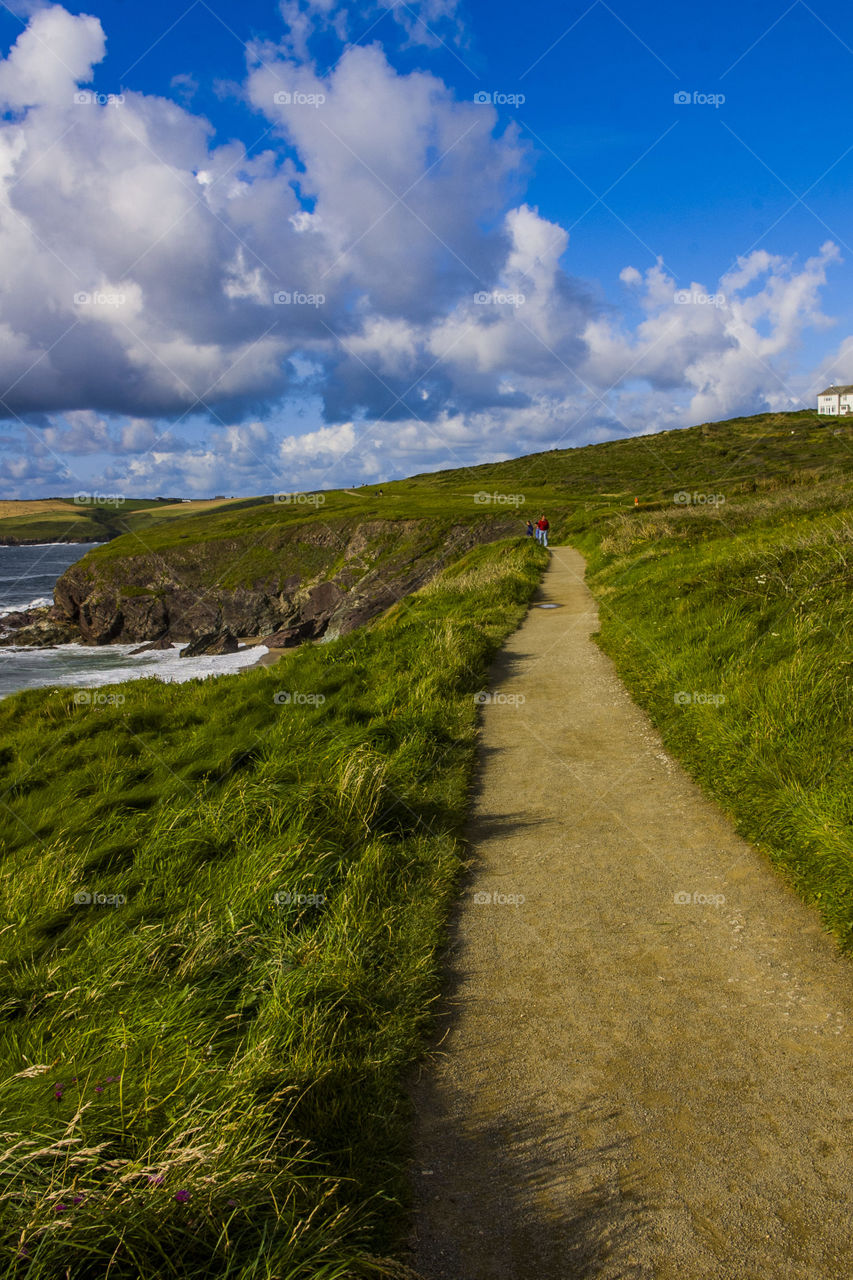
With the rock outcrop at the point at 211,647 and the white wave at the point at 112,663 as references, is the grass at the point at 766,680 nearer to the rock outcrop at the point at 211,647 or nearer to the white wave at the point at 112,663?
the white wave at the point at 112,663

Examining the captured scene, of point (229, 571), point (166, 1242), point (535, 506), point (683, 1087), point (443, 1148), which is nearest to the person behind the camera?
point (166, 1242)

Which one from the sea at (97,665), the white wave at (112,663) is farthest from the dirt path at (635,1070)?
the white wave at (112,663)

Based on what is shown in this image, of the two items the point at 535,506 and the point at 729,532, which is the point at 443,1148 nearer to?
the point at 729,532

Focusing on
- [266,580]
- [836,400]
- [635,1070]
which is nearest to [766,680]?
[635,1070]

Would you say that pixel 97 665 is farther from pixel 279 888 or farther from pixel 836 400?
pixel 836 400

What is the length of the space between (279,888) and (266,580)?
68.1 m

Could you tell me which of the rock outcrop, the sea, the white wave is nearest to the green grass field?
the sea

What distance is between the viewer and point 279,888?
5.21 metres

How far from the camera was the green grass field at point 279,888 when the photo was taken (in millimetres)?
2592

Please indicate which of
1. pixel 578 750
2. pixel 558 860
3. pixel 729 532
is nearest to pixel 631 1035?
pixel 558 860

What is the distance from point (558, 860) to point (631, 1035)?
2.13m

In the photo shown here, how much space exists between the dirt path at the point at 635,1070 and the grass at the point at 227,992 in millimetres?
363

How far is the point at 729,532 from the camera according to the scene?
21.1m

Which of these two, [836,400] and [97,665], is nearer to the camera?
[97,665]
